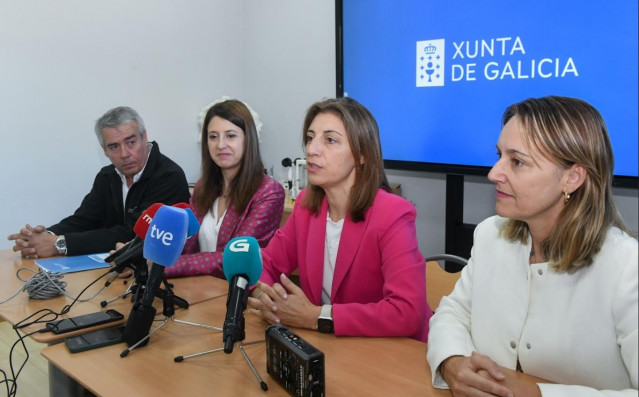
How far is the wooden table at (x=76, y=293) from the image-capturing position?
182cm

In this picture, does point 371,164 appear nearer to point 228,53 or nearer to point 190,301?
point 190,301

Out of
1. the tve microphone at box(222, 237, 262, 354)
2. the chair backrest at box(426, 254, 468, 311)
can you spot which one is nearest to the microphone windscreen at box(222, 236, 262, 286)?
the tve microphone at box(222, 237, 262, 354)

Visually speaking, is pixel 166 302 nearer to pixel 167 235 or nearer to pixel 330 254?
pixel 167 235

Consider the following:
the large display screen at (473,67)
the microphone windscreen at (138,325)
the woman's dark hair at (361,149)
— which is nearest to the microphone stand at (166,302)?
the microphone windscreen at (138,325)

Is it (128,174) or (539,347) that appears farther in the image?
(128,174)

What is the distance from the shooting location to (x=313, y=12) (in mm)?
4410

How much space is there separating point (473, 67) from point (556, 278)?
85.6 inches

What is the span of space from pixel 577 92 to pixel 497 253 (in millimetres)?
1797

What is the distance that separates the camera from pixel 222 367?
1405mm

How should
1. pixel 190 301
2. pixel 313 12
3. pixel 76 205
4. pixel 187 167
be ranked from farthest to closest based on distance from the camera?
1. pixel 187 167
2. pixel 313 12
3. pixel 76 205
4. pixel 190 301

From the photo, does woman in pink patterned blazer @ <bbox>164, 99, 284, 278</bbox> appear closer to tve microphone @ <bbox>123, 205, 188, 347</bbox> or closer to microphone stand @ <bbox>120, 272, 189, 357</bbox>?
microphone stand @ <bbox>120, 272, 189, 357</bbox>

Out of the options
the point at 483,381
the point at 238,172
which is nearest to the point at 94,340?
the point at 483,381

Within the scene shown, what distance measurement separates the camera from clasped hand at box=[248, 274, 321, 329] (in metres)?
1.64

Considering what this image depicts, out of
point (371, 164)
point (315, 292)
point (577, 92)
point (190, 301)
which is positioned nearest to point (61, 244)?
point (190, 301)
